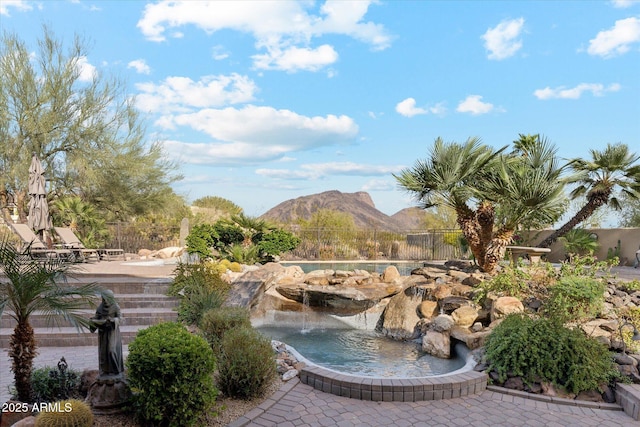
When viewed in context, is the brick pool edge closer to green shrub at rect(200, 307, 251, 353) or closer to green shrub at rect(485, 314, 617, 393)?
green shrub at rect(485, 314, 617, 393)

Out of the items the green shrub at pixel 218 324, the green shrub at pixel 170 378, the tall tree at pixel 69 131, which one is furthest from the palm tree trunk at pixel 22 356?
the tall tree at pixel 69 131

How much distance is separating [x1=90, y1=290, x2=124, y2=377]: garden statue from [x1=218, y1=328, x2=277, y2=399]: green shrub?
97 centimetres

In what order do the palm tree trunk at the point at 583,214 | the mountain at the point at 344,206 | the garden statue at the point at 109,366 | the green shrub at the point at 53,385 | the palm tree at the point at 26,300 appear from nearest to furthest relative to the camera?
the palm tree at the point at 26,300, the garden statue at the point at 109,366, the green shrub at the point at 53,385, the palm tree trunk at the point at 583,214, the mountain at the point at 344,206

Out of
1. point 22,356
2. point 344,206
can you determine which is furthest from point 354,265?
point 344,206

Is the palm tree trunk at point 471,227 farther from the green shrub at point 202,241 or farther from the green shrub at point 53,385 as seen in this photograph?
the green shrub at point 53,385

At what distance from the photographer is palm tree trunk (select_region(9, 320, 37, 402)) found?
10.8 feet

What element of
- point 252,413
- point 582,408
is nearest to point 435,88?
point 582,408

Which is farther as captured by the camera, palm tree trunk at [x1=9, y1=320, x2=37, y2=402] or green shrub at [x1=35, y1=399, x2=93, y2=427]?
palm tree trunk at [x1=9, y1=320, x2=37, y2=402]

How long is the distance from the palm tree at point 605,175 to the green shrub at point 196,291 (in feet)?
35.0

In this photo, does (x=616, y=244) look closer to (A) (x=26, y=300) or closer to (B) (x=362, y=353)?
(B) (x=362, y=353)

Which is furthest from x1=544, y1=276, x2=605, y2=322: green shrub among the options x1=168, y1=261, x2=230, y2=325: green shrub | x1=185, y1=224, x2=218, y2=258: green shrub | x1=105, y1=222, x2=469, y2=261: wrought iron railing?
x1=105, y1=222, x2=469, y2=261: wrought iron railing

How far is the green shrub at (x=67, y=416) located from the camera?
8.95 ft

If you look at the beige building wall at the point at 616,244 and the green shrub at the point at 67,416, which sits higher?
the beige building wall at the point at 616,244

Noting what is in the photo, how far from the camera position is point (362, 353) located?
616 cm
